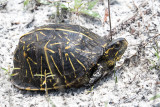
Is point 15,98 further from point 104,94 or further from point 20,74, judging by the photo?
point 104,94

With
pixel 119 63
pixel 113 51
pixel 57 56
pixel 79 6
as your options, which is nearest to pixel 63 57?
pixel 57 56

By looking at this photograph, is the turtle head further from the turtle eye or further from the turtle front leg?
the turtle front leg

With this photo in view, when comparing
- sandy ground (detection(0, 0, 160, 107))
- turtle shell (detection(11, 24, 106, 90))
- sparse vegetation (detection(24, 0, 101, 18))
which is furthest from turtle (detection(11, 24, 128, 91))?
sparse vegetation (detection(24, 0, 101, 18))

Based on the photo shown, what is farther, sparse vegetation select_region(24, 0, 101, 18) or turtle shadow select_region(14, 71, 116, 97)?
sparse vegetation select_region(24, 0, 101, 18)

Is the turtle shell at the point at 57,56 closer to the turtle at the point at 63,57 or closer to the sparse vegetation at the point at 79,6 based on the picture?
the turtle at the point at 63,57

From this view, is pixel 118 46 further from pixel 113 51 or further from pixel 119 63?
pixel 119 63

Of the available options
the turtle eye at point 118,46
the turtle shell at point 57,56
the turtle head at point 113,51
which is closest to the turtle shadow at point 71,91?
the turtle shell at point 57,56

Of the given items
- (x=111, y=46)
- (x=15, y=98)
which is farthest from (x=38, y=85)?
(x=111, y=46)
